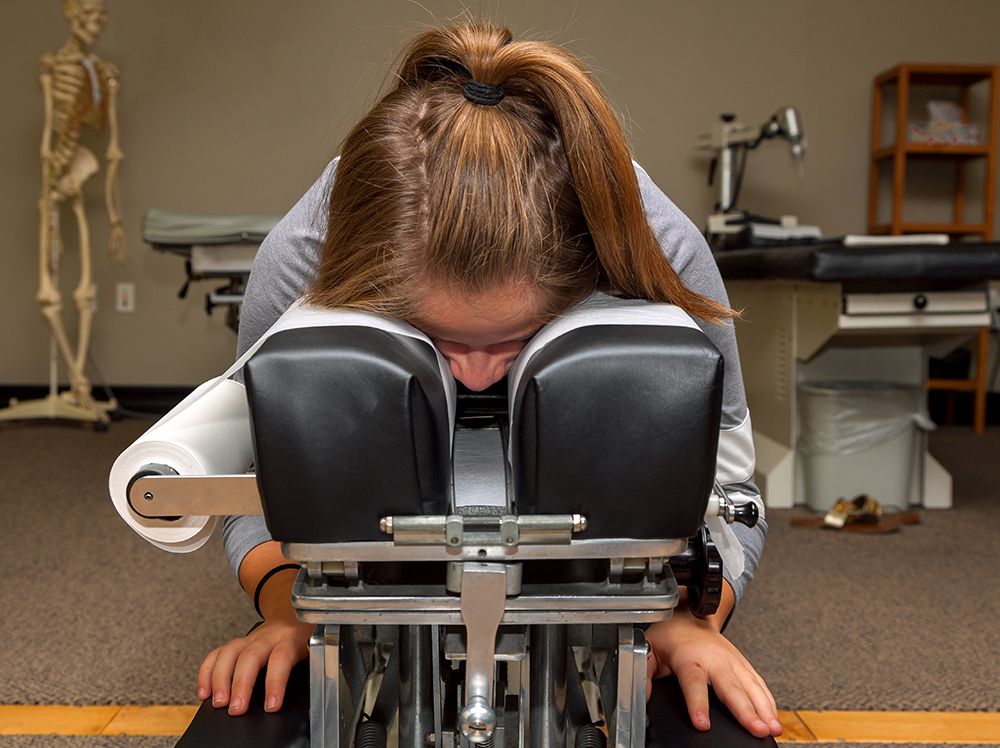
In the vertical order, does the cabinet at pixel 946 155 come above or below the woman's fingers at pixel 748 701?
above

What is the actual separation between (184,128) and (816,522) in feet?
9.77

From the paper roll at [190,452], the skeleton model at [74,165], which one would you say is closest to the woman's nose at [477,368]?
the paper roll at [190,452]

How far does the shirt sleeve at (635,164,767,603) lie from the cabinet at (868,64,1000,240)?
10.7 ft

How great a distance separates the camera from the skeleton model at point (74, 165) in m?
3.51

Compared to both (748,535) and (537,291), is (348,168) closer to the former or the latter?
(537,291)

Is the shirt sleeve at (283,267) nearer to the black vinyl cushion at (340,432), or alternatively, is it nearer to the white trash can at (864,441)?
the black vinyl cushion at (340,432)

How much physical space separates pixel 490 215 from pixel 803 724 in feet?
2.89

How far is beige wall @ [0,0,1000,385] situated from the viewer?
13.2 feet

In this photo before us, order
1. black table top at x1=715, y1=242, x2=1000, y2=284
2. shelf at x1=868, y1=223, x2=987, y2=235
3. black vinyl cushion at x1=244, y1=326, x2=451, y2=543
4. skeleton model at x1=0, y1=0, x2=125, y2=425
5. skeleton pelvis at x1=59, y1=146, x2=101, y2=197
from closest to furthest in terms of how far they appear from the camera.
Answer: black vinyl cushion at x1=244, y1=326, x2=451, y2=543, black table top at x1=715, y1=242, x2=1000, y2=284, skeleton model at x1=0, y1=0, x2=125, y2=425, skeleton pelvis at x1=59, y1=146, x2=101, y2=197, shelf at x1=868, y1=223, x2=987, y2=235

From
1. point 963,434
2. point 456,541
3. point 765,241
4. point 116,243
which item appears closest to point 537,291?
point 456,541

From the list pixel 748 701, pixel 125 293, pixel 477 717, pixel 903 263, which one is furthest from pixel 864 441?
pixel 125 293

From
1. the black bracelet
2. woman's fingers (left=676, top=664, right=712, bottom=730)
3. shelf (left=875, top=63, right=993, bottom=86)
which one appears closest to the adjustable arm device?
woman's fingers (left=676, top=664, right=712, bottom=730)

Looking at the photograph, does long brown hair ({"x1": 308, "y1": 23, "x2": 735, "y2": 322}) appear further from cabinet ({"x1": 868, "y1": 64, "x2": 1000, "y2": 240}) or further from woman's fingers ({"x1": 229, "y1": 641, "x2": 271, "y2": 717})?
cabinet ({"x1": 868, "y1": 64, "x2": 1000, "y2": 240})

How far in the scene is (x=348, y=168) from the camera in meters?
0.68
